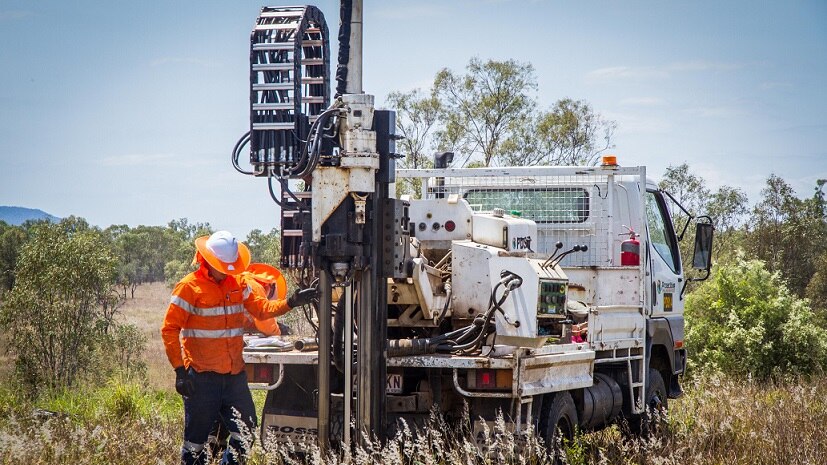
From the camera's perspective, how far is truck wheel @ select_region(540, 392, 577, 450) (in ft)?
25.0

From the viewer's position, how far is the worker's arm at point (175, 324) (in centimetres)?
676

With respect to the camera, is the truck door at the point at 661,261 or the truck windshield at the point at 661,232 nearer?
the truck door at the point at 661,261

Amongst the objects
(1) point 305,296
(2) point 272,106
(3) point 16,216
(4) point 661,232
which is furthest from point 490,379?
(3) point 16,216

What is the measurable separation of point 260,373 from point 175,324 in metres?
0.85

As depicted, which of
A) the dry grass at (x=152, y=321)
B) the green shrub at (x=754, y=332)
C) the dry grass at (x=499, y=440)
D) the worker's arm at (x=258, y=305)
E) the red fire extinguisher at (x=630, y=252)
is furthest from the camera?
the dry grass at (x=152, y=321)

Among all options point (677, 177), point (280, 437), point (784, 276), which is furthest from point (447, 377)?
point (677, 177)

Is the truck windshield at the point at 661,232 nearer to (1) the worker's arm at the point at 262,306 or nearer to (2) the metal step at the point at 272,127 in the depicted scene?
(1) the worker's arm at the point at 262,306

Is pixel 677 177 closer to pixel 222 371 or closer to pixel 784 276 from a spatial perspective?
pixel 784 276

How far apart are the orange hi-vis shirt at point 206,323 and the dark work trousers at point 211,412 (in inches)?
3.5

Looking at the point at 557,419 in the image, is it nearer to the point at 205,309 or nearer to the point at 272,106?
the point at 205,309

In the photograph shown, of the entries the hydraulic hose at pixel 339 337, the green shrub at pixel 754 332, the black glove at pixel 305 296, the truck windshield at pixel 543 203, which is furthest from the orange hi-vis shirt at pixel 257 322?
the green shrub at pixel 754 332

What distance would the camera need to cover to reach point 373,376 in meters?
6.62

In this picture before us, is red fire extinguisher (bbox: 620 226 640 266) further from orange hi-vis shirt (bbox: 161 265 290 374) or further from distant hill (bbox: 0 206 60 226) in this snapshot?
distant hill (bbox: 0 206 60 226)

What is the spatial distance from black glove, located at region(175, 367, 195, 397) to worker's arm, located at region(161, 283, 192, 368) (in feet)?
0.14
